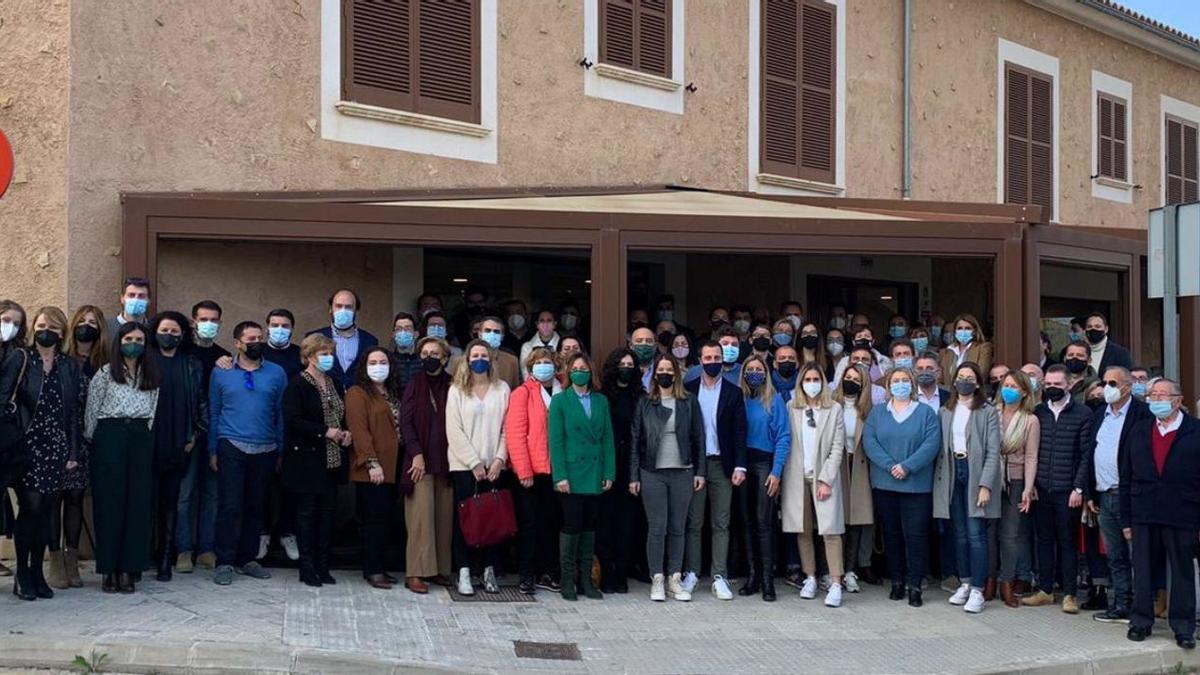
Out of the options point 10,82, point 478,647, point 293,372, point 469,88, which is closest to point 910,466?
point 478,647

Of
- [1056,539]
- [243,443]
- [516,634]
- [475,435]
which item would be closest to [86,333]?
[243,443]

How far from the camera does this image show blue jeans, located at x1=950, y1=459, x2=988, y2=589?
9.75m

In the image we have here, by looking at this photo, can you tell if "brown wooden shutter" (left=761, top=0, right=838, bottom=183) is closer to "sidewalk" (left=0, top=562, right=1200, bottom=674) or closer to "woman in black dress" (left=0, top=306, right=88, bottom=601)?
"sidewalk" (left=0, top=562, right=1200, bottom=674)

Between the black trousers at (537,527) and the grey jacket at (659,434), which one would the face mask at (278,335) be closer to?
the black trousers at (537,527)

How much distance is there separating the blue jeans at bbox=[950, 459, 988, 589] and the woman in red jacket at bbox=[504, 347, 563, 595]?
2885mm

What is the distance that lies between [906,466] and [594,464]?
221 cm

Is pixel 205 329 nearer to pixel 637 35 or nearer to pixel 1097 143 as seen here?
pixel 637 35

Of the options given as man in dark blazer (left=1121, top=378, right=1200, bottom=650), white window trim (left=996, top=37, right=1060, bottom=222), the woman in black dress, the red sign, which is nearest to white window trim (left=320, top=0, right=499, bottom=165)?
the red sign

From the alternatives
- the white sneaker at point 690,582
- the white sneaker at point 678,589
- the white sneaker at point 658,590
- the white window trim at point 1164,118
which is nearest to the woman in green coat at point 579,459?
the white sneaker at point 658,590

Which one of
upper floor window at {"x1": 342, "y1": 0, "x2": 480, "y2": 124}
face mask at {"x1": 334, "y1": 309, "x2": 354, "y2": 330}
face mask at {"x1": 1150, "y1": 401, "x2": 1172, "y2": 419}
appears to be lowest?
face mask at {"x1": 1150, "y1": 401, "x2": 1172, "y2": 419}

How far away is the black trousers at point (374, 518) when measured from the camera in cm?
943

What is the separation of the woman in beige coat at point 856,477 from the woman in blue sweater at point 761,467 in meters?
0.49

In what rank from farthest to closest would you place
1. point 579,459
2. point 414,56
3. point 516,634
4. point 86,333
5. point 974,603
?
point 414,56, point 974,603, point 579,459, point 86,333, point 516,634

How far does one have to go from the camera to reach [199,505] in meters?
9.65
